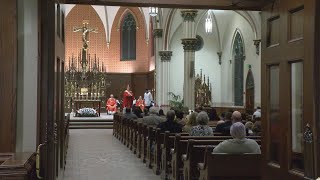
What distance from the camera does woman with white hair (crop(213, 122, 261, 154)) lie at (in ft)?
20.5

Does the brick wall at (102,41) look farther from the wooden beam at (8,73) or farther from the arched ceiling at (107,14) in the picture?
the wooden beam at (8,73)

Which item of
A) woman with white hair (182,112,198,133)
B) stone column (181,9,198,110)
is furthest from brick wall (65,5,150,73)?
woman with white hair (182,112,198,133)

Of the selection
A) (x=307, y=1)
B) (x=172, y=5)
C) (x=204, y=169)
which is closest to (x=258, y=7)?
(x=172, y=5)

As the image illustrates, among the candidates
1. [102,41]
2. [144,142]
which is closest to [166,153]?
[144,142]

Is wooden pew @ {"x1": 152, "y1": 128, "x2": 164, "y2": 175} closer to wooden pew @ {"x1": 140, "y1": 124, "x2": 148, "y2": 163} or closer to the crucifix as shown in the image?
wooden pew @ {"x1": 140, "y1": 124, "x2": 148, "y2": 163}

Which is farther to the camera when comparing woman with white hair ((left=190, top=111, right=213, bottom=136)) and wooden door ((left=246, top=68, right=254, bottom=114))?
wooden door ((left=246, top=68, right=254, bottom=114))

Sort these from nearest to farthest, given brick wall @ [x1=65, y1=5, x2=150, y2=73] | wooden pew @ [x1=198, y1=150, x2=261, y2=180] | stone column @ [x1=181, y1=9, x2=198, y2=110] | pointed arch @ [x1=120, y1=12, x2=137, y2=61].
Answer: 1. wooden pew @ [x1=198, y1=150, x2=261, y2=180]
2. stone column @ [x1=181, y1=9, x2=198, y2=110]
3. brick wall @ [x1=65, y1=5, x2=150, y2=73]
4. pointed arch @ [x1=120, y1=12, x2=137, y2=61]

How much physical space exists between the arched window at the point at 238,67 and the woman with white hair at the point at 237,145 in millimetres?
19034

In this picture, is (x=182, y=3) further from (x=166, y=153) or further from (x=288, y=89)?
(x=166, y=153)

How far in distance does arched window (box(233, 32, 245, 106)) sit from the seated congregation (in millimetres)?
11357

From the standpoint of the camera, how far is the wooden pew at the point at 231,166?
6.20 m

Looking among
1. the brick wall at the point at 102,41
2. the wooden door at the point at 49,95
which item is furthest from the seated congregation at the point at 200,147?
the brick wall at the point at 102,41

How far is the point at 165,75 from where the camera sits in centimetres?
2647

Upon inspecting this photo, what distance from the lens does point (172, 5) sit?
6324 millimetres
